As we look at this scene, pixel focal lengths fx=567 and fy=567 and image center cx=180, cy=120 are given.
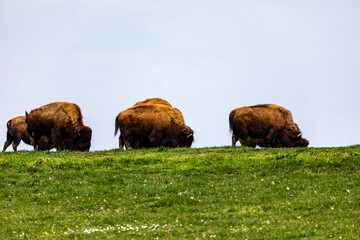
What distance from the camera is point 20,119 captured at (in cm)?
4925

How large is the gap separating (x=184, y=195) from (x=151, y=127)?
18.5m

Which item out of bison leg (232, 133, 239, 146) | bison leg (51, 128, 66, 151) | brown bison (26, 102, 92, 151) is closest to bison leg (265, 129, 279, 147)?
bison leg (232, 133, 239, 146)

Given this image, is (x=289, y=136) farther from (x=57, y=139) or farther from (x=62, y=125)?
(x=57, y=139)

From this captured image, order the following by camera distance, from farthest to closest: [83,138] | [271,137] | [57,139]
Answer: [271,137]
[83,138]
[57,139]

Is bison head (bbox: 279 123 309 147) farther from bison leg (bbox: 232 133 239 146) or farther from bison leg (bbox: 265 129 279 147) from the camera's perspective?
bison leg (bbox: 232 133 239 146)

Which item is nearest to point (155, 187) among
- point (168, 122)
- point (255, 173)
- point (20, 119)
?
point (255, 173)

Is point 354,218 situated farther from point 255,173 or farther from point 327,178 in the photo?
point 255,173

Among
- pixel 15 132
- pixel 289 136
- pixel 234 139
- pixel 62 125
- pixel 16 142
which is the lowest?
pixel 16 142

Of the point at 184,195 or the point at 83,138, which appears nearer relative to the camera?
the point at 184,195

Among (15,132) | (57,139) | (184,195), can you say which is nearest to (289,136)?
(57,139)

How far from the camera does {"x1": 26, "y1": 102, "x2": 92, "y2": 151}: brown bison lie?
38.1 metres

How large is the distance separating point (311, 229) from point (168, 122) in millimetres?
23832

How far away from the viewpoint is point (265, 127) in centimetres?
4069

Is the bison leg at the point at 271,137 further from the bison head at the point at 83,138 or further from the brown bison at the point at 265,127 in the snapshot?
the bison head at the point at 83,138
